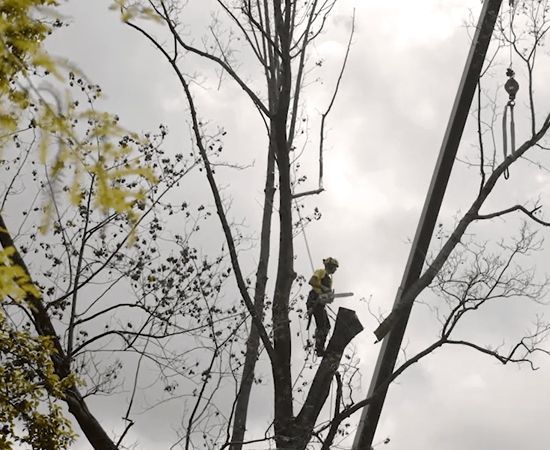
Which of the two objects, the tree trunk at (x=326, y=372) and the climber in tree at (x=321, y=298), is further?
the climber in tree at (x=321, y=298)

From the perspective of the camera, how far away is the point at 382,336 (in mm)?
9117

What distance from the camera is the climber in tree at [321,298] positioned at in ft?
29.3

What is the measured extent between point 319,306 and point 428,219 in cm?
186

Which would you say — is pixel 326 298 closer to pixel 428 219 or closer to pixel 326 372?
pixel 326 372

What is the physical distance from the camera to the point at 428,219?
1000cm

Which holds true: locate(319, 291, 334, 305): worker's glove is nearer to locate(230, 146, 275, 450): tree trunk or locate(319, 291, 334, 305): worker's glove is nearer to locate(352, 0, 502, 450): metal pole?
locate(352, 0, 502, 450): metal pole

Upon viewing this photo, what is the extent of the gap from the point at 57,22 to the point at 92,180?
1827 millimetres

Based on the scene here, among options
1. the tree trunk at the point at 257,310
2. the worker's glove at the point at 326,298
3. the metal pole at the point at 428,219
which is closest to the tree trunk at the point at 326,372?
the worker's glove at the point at 326,298

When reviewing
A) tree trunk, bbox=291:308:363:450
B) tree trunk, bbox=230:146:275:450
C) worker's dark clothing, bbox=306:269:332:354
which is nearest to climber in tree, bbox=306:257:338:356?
worker's dark clothing, bbox=306:269:332:354

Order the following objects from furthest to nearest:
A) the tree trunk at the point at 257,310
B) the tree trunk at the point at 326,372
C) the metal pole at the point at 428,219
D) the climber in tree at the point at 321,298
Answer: the tree trunk at the point at 257,310
the metal pole at the point at 428,219
the climber in tree at the point at 321,298
the tree trunk at the point at 326,372

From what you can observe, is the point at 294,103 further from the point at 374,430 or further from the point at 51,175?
the point at 51,175

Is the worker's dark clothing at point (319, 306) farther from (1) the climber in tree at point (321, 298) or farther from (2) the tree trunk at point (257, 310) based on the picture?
(2) the tree trunk at point (257, 310)

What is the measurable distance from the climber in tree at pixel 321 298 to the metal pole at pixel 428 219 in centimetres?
96

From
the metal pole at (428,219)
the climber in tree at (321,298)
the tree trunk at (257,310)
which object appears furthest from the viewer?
the tree trunk at (257,310)
